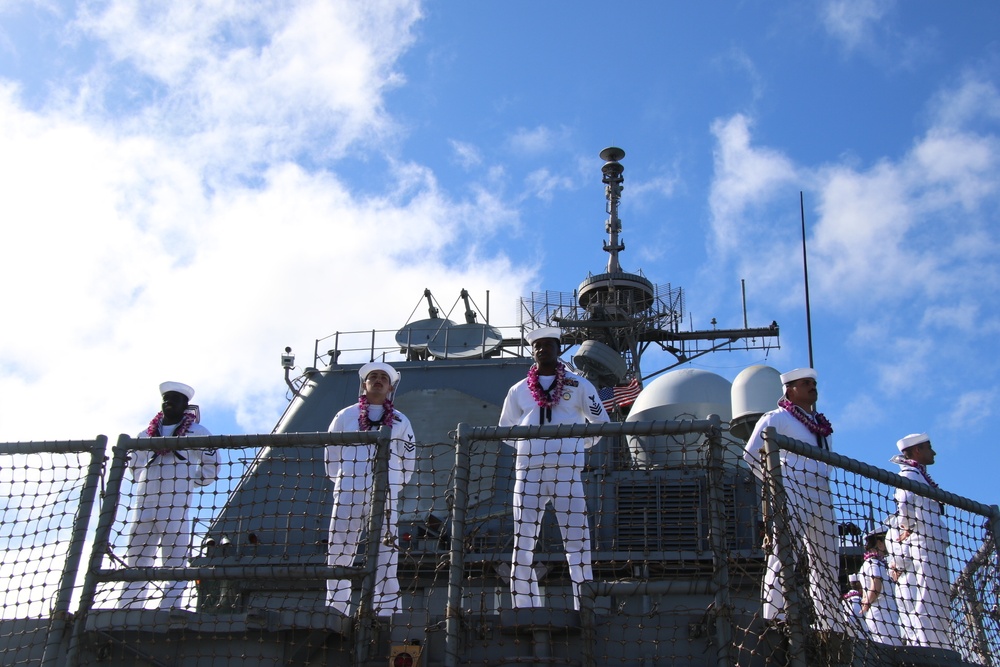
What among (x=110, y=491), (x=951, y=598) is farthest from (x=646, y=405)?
(x=110, y=491)

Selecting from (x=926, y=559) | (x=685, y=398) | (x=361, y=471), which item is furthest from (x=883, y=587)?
(x=685, y=398)

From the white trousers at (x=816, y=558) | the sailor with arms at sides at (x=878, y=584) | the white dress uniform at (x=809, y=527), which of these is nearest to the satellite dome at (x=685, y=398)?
the sailor with arms at sides at (x=878, y=584)

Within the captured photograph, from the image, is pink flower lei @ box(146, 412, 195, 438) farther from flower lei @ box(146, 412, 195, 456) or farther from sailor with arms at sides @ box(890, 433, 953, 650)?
sailor with arms at sides @ box(890, 433, 953, 650)

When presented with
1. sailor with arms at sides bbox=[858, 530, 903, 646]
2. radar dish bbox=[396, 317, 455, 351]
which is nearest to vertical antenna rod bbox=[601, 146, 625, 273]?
radar dish bbox=[396, 317, 455, 351]

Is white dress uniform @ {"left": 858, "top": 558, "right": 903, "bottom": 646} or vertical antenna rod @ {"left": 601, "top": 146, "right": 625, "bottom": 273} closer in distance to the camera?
white dress uniform @ {"left": 858, "top": 558, "right": 903, "bottom": 646}

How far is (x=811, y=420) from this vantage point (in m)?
5.04

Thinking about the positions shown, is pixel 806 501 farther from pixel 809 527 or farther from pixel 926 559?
pixel 926 559

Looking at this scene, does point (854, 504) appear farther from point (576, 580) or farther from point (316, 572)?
point (316, 572)

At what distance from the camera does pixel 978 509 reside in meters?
4.71

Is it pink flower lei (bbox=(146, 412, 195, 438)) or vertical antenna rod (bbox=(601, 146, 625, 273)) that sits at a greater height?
vertical antenna rod (bbox=(601, 146, 625, 273))

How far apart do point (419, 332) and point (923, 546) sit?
570 cm

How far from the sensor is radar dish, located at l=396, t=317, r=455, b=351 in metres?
9.63

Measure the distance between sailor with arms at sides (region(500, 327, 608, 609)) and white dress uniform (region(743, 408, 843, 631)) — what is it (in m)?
0.78

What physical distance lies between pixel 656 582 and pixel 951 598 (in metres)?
1.86
